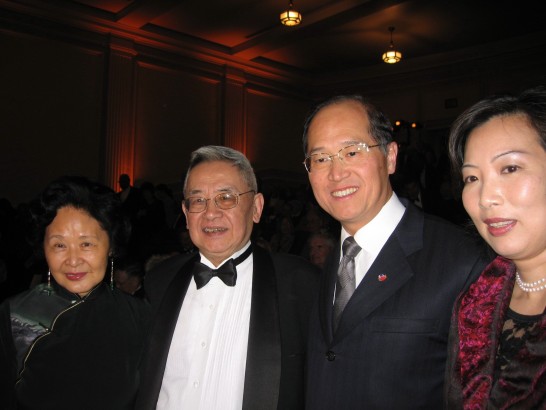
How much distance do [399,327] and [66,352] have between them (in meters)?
1.44

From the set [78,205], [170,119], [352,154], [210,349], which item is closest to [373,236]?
[352,154]

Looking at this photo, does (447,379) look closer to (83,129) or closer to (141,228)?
(141,228)

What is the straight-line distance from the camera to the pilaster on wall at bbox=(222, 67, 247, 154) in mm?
12969

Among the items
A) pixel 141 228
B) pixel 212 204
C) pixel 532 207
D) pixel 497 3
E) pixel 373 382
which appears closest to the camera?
pixel 532 207

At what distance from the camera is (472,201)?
A: 4.93 ft

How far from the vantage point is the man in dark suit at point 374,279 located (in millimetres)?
1629

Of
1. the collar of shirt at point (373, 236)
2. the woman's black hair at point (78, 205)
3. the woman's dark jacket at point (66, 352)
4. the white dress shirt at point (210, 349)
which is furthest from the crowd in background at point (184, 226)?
the collar of shirt at point (373, 236)

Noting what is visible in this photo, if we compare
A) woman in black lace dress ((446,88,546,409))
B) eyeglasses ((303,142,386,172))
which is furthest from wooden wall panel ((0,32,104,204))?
woman in black lace dress ((446,88,546,409))

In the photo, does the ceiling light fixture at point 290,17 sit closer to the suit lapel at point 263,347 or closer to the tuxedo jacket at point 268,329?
the tuxedo jacket at point 268,329

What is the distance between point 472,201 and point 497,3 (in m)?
9.74

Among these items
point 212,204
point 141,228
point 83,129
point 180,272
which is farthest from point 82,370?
point 83,129

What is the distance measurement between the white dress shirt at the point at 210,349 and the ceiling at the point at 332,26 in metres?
8.44

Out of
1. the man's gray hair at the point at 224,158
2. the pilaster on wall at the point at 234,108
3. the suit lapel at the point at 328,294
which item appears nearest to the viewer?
the suit lapel at the point at 328,294

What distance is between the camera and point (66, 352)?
208 cm
